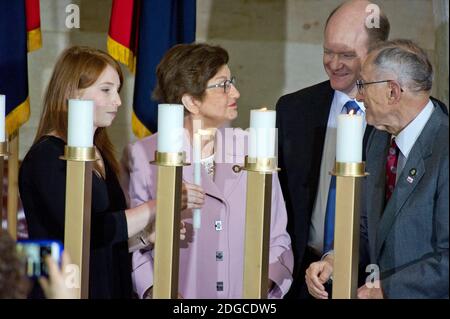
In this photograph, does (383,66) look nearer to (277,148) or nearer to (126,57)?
(277,148)

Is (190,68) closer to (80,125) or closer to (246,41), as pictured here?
(246,41)

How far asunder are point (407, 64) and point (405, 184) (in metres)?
0.31

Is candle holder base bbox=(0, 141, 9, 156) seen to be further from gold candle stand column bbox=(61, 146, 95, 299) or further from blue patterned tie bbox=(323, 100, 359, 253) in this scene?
blue patterned tie bbox=(323, 100, 359, 253)

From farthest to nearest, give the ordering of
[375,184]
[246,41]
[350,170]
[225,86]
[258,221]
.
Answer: [246,41], [225,86], [375,184], [258,221], [350,170]

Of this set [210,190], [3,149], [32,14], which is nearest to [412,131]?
[210,190]

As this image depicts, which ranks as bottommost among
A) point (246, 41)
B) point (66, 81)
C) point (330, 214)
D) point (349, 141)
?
point (330, 214)

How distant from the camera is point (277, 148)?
3.09 metres

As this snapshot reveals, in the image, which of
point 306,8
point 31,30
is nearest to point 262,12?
point 306,8

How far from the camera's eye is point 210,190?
2.90 meters

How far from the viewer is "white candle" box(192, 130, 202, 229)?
288cm

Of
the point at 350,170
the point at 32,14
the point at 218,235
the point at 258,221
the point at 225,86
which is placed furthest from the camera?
the point at 32,14

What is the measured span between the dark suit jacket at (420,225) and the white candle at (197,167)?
578 millimetres

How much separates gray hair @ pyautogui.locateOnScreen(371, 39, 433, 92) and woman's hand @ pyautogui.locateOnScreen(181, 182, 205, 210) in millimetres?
578

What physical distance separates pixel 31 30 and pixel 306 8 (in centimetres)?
89
